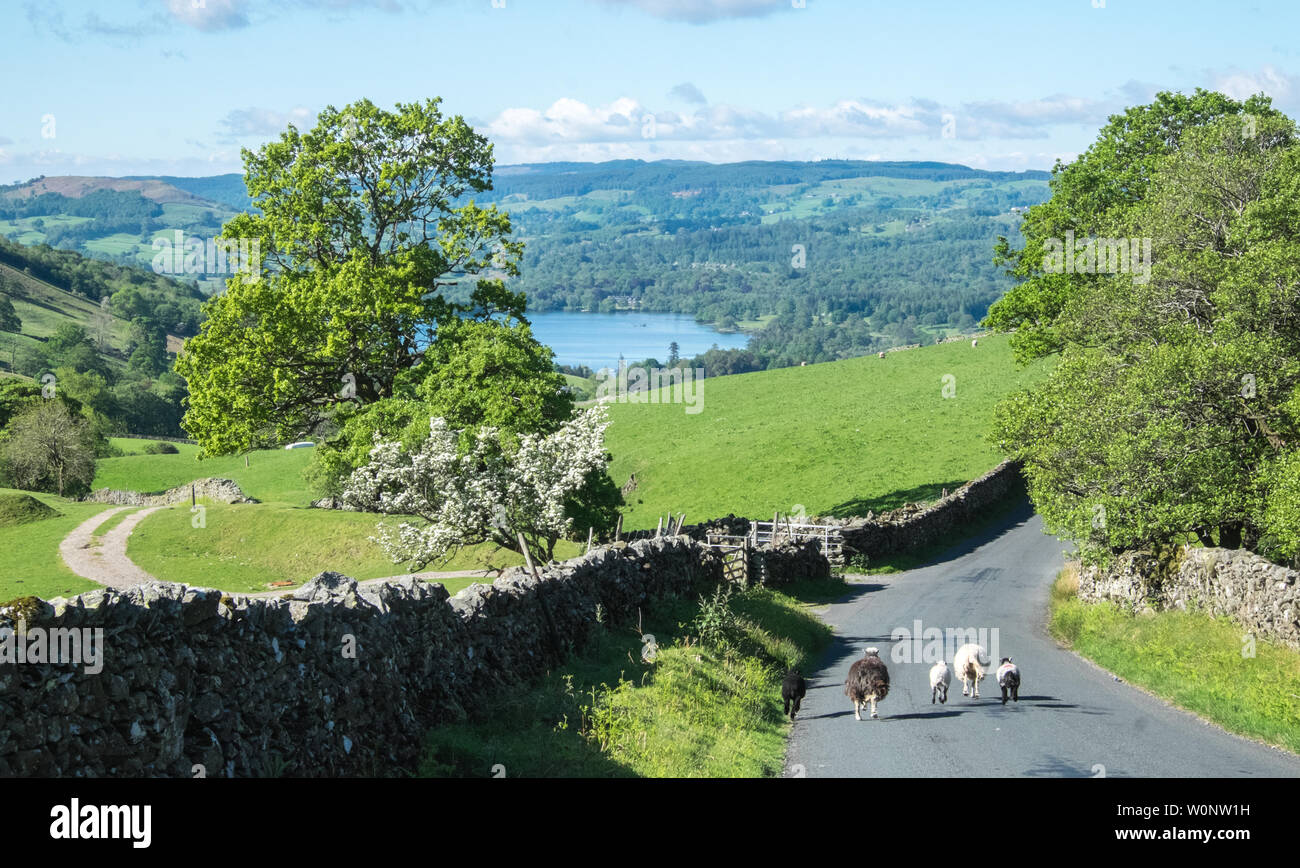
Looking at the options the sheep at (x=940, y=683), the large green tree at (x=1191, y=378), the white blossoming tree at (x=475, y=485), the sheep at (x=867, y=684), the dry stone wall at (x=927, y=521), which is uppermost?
the large green tree at (x=1191, y=378)

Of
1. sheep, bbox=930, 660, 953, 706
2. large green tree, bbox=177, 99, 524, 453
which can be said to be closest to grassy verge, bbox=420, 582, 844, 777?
sheep, bbox=930, 660, 953, 706

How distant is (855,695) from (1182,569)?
13221mm

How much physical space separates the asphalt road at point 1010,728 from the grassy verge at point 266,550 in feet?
55.6

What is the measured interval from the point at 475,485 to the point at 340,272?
42.2 ft

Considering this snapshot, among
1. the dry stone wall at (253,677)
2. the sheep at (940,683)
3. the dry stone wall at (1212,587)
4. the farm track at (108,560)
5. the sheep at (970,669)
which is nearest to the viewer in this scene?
the dry stone wall at (253,677)

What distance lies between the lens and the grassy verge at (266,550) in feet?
131

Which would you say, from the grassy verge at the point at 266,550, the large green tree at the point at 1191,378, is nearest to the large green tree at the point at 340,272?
the grassy verge at the point at 266,550

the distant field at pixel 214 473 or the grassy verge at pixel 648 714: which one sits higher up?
Answer: the grassy verge at pixel 648 714

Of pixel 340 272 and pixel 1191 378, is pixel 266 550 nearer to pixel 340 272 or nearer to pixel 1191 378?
pixel 340 272

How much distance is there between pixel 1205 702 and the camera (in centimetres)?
2047

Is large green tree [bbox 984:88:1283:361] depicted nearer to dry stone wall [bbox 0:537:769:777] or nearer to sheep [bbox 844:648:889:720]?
sheep [bbox 844:648:889:720]

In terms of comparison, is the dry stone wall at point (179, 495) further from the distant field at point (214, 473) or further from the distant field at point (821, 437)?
the distant field at point (821, 437)

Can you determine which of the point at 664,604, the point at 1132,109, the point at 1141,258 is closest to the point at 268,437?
the point at 664,604
